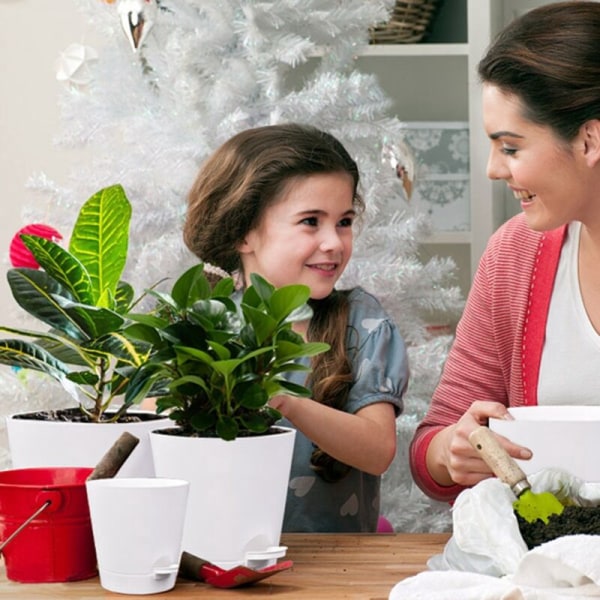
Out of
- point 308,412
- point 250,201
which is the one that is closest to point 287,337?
point 308,412

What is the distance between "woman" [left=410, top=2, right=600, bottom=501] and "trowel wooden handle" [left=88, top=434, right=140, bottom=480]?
1.50 ft

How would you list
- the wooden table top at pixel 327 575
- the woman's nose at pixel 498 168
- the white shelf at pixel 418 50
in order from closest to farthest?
the wooden table top at pixel 327 575 → the woman's nose at pixel 498 168 → the white shelf at pixel 418 50

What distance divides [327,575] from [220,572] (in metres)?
0.10

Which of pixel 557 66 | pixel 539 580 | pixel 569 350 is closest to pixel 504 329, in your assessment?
pixel 569 350

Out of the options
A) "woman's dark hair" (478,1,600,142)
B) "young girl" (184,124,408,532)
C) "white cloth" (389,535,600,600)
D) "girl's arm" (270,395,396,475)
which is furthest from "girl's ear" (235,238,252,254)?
"white cloth" (389,535,600,600)

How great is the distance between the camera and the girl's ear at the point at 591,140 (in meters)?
1.50

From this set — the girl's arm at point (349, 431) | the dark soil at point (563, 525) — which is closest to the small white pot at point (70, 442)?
the girl's arm at point (349, 431)

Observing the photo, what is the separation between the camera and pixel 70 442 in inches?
43.7

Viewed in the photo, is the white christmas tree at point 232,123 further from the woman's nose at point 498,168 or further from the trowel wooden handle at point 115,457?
the trowel wooden handle at point 115,457

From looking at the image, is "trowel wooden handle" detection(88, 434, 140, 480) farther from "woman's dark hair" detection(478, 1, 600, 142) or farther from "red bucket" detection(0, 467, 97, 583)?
"woman's dark hair" detection(478, 1, 600, 142)

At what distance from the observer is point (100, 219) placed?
1.19m

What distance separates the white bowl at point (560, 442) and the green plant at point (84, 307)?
354mm

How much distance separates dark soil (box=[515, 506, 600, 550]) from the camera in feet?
3.01

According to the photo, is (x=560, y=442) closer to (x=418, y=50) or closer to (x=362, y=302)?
(x=362, y=302)
